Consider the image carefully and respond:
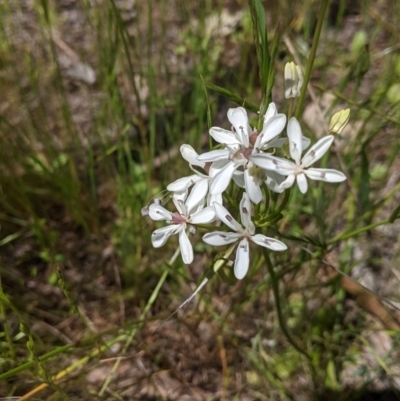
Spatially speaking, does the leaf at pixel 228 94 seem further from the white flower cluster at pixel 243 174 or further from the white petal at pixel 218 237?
the white petal at pixel 218 237

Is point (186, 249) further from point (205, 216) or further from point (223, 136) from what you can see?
point (223, 136)

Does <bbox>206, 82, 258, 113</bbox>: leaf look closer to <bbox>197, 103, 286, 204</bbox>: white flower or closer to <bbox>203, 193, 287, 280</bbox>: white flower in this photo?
<bbox>197, 103, 286, 204</bbox>: white flower

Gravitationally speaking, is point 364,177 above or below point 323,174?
below

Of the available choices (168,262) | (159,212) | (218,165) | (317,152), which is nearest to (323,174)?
(317,152)

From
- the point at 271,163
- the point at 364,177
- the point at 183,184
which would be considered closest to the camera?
the point at 271,163

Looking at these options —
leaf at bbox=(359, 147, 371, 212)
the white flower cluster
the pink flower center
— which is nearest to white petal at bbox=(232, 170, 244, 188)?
the white flower cluster

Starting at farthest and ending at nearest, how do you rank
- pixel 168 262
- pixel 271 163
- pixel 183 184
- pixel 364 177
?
pixel 168 262 → pixel 364 177 → pixel 183 184 → pixel 271 163

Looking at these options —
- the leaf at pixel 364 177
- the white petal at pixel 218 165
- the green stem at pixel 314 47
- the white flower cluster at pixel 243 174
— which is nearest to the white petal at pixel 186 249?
the white flower cluster at pixel 243 174

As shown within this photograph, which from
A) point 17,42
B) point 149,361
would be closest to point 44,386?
point 149,361
